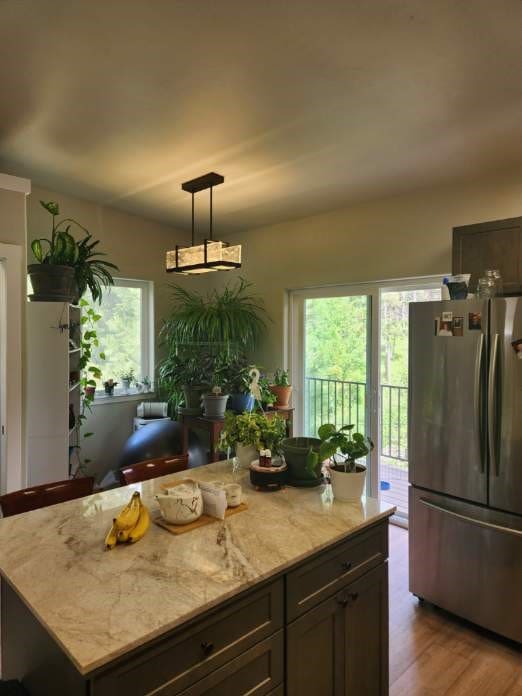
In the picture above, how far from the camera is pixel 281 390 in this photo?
13.0 ft

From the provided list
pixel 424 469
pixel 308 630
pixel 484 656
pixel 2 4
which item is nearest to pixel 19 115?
pixel 2 4

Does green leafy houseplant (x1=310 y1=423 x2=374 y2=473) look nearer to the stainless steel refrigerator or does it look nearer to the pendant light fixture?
the stainless steel refrigerator

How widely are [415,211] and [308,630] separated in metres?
2.93

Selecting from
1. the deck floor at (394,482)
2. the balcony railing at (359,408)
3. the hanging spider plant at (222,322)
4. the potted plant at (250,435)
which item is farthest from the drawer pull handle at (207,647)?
the hanging spider plant at (222,322)

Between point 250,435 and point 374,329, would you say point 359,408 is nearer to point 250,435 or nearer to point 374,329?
point 374,329

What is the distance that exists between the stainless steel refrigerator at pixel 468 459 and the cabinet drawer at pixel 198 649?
1484 millimetres

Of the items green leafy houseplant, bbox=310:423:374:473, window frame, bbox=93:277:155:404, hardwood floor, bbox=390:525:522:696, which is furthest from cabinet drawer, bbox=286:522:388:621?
window frame, bbox=93:277:155:404

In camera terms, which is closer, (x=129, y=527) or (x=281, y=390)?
(x=129, y=527)

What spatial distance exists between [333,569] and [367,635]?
1.23 ft

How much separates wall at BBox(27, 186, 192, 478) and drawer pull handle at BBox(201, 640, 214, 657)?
3497mm

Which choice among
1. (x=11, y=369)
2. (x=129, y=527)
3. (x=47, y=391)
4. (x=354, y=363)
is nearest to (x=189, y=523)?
(x=129, y=527)

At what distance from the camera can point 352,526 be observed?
1.57 metres

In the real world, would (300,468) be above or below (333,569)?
above

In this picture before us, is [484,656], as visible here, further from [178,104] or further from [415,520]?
[178,104]
